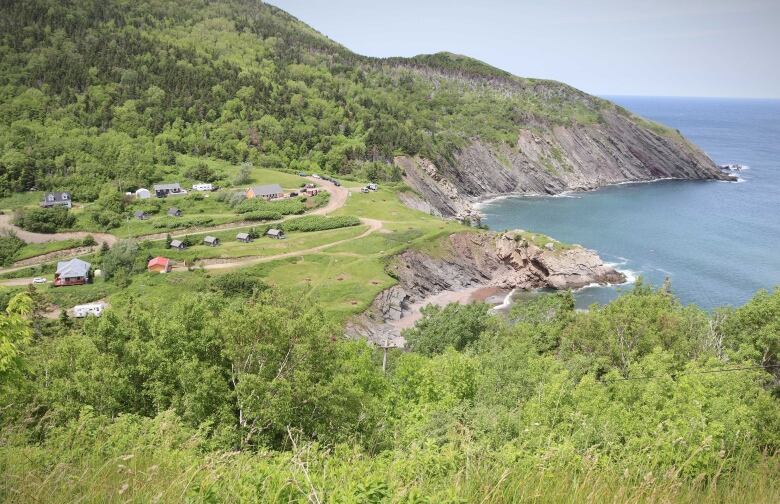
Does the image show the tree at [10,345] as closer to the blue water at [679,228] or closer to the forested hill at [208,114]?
the blue water at [679,228]

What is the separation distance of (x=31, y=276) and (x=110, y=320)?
66.0 metres

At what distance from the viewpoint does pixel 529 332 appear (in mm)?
40438

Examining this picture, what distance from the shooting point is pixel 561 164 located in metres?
160

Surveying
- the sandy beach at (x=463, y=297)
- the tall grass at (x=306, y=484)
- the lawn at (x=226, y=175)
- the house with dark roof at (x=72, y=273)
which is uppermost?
the tall grass at (x=306, y=484)

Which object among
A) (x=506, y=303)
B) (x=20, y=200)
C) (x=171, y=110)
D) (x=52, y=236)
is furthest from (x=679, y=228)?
(x=20, y=200)

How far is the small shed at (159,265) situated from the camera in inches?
2808

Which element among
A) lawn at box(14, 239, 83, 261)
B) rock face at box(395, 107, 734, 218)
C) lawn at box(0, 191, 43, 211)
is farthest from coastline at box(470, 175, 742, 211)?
lawn at box(0, 191, 43, 211)

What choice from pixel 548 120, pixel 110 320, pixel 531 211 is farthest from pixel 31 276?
pixel 548 120

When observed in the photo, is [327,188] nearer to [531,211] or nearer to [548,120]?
[531,211]

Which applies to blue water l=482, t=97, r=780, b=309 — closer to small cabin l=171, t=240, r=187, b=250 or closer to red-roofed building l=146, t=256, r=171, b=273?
red-roofed building l=146, t=256, r=171, b=273

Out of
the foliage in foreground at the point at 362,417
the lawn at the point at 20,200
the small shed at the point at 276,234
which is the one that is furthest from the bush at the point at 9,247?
the foliage in foreground at the point at 362,417

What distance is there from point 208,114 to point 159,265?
257ft

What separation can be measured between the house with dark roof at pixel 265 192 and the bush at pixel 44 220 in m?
30.8

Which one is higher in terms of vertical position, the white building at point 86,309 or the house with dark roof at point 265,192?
the house with dark roof at point 265,192
